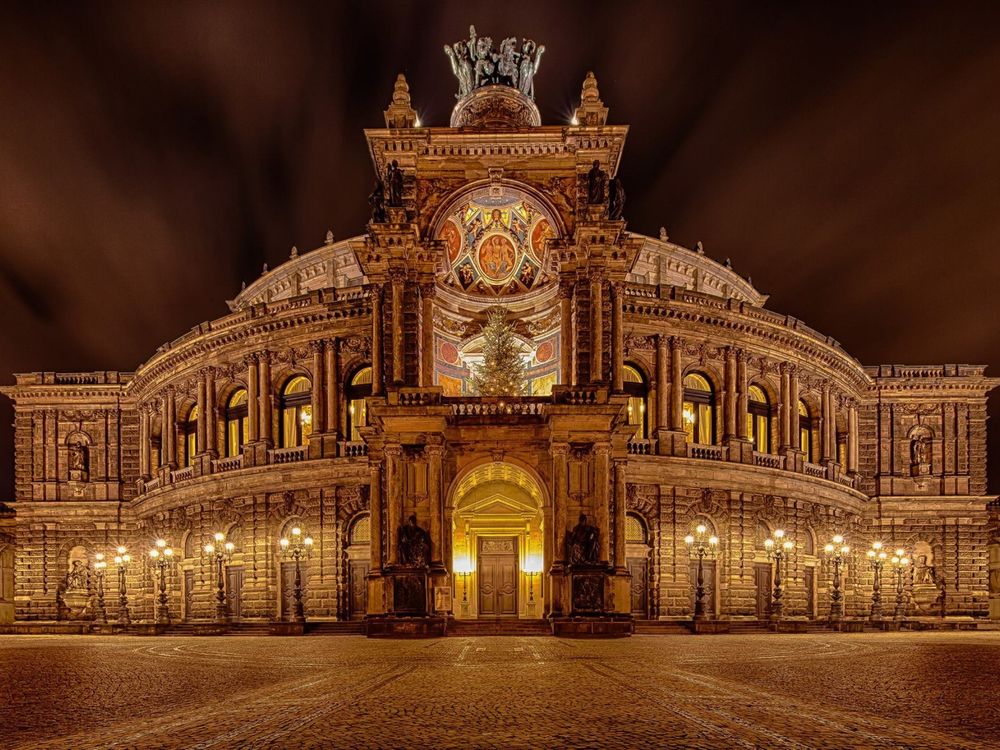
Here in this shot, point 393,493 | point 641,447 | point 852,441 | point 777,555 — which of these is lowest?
point 777,555

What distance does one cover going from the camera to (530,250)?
34.4m

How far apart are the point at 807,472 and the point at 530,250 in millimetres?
18186

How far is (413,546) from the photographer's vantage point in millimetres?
27391

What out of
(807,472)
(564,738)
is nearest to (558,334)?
(807,472)

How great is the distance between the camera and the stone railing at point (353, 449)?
127ft

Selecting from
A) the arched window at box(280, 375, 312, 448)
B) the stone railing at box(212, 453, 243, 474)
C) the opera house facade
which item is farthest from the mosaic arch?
the stone railing at box(212, 453, 243, 474)

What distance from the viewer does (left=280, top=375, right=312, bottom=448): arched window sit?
41.5m

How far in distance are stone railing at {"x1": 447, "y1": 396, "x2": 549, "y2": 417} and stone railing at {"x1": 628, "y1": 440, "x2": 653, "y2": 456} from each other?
9.54m

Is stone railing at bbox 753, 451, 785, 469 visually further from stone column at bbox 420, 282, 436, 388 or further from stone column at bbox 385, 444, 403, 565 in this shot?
stone column at bbox 385, 444, 403, 565

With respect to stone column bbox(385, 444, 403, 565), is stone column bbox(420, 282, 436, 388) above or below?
above

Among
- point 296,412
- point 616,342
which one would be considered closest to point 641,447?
point 616,342

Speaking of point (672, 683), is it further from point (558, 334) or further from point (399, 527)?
point (558, 334)

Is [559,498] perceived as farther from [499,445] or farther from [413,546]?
[413,546]

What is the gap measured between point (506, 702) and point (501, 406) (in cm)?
2007
